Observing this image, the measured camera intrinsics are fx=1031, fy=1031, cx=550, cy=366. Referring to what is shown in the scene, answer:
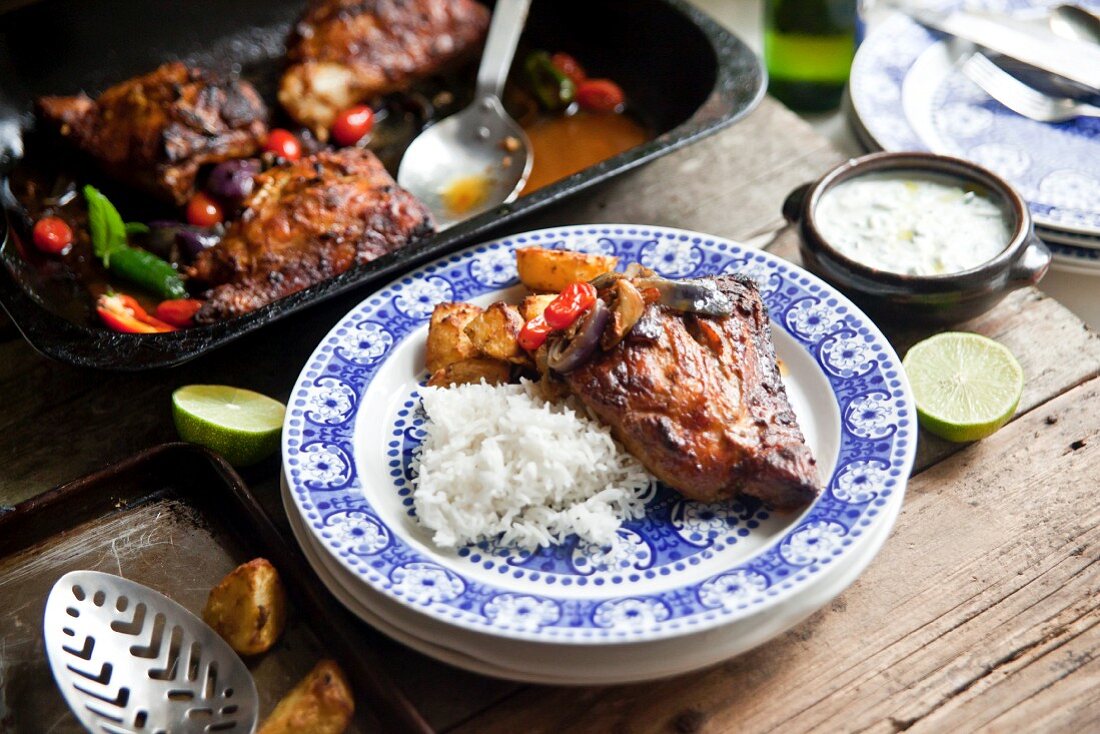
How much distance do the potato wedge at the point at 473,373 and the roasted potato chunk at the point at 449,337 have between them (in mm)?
19

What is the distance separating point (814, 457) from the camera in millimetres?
2482

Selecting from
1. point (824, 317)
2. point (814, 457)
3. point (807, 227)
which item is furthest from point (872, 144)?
point (814, 457)

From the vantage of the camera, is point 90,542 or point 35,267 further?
point 35,267

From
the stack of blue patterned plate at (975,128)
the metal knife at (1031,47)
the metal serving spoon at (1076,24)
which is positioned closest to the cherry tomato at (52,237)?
the stack of blue patterned plate at (975,128)

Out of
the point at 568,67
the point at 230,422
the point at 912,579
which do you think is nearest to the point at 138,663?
the point at 230,422

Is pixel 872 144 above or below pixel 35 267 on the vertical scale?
below

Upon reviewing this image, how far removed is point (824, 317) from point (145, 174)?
2.52 meters

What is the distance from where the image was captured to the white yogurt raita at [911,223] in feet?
10.5

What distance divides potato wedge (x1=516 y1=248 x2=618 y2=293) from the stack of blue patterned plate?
149 cm

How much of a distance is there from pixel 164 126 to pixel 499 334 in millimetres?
1797

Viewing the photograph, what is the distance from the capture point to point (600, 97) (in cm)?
429

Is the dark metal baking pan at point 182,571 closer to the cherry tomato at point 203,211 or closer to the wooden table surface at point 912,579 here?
the wooden table surface at point 912,579

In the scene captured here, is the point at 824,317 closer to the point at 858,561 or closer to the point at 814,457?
the point at 814,457

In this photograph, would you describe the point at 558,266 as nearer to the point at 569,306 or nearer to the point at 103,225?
the point at 569,306
